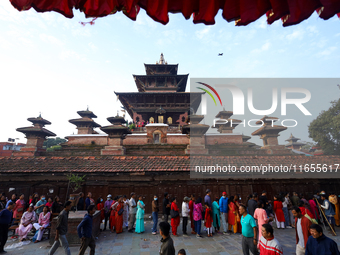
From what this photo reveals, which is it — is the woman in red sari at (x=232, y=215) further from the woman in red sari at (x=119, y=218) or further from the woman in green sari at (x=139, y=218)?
the woman in red sari at (x=119, y=218)

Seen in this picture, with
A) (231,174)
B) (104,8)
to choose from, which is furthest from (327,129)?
(104,8)

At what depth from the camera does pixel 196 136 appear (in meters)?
14.2

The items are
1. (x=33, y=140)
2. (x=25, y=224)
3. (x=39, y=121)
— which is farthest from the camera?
(x=39, y=121)

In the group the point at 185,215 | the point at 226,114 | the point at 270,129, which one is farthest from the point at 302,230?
the point at 226,114

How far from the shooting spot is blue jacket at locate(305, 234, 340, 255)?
298 centimetres

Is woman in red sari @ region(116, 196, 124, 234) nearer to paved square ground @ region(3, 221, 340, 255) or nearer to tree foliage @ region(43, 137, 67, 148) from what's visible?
paved square ground @ region(3, 221, 340, 255)

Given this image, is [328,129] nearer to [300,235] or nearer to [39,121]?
[300,235]

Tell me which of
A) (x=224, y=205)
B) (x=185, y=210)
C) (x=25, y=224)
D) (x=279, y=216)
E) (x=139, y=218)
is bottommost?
(x=25, y=224)

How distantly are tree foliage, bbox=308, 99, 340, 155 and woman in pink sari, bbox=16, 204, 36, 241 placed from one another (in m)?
37.7

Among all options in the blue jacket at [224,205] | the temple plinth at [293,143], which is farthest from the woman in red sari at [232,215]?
the temple plinth at [293,143]

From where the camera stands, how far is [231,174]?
1068 cm

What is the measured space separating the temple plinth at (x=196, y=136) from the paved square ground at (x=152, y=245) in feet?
23.3

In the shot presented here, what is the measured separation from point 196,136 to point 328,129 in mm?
28838

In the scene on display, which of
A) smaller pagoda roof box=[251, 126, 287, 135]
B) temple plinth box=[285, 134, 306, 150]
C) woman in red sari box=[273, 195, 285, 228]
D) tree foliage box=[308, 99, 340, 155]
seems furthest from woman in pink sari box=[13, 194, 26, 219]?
temple plinth box=[285, 134, 306, 150]
